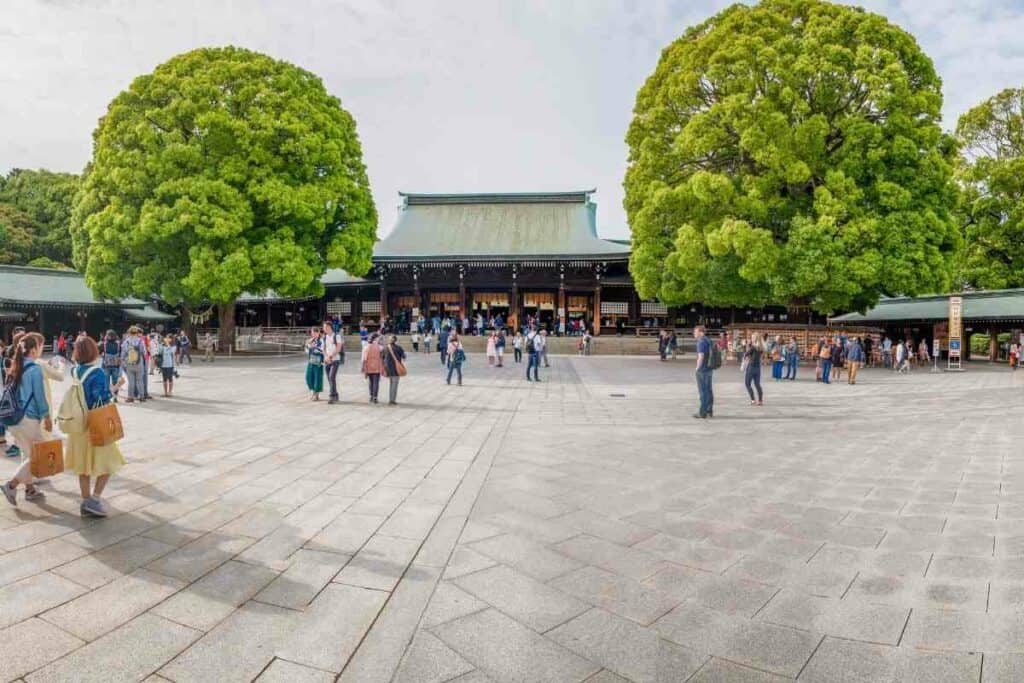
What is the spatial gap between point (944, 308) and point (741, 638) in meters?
33.6

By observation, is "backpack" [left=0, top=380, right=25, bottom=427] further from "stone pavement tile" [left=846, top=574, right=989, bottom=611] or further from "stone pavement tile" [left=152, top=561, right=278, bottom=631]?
"stone pavement tile" [left=846, top=574, right=989, bottom=611]

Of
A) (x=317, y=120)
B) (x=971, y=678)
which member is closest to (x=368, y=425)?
(x=971, y=678)

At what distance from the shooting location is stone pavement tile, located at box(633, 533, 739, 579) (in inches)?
157

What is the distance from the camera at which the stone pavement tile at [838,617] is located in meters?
3.14

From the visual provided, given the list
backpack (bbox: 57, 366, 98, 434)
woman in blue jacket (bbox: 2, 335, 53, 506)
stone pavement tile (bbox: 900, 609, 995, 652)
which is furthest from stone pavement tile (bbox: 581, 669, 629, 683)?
woman in blue jacket (bbox: 2, 335, 53, 506)

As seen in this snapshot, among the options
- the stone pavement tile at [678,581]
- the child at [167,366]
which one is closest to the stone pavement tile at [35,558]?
the stone pavement tile at [678,581]

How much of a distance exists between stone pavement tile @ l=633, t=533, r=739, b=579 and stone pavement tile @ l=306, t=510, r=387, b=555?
2101 mm

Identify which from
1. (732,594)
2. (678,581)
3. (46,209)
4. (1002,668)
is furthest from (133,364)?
(46,209)

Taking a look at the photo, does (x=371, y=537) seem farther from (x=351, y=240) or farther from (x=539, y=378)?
(x=351, y=240)

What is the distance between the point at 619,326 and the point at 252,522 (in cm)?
3198

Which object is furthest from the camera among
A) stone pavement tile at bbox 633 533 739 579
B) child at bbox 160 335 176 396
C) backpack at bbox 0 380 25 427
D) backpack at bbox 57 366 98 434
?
child at bbox 160 335 176 396

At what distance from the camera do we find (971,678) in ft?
8.96

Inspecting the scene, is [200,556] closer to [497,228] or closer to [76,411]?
[76,411]

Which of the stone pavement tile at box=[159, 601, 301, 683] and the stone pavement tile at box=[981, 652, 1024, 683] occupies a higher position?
the stone pavement tile at box=[159, 601, 301, 683]
